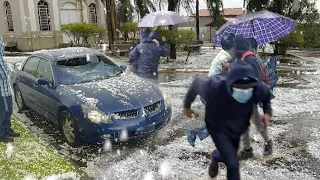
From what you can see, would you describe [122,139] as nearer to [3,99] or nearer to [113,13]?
[3,99]

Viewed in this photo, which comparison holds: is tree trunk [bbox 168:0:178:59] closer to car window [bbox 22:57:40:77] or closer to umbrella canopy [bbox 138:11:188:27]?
umbrella canopy [bbox 138:11:188:27]

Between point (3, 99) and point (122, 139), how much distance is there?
7.02ft

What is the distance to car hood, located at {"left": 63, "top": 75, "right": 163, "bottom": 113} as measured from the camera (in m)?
5.25

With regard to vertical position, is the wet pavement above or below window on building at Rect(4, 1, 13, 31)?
below

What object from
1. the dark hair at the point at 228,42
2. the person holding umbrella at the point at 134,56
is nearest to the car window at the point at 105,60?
the person holding umbrella at the point at 134,56

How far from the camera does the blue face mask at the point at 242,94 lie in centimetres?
308

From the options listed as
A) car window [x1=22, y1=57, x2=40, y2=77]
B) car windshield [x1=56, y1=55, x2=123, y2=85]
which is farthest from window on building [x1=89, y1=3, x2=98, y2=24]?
car windshield [x1=56, y1=55, x2=123, y2=85]

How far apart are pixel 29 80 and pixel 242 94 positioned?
5.04 m

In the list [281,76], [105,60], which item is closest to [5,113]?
[105,60]

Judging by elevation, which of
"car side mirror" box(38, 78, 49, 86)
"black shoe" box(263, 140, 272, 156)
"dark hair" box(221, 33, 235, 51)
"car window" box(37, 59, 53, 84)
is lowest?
"black shoe" box(263, 140, 272, 156)

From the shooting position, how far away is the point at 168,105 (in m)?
6.01

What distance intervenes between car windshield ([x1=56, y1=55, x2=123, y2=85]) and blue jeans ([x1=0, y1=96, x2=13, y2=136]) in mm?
930

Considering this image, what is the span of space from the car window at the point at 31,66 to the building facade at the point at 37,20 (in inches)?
732

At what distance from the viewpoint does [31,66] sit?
702cm
